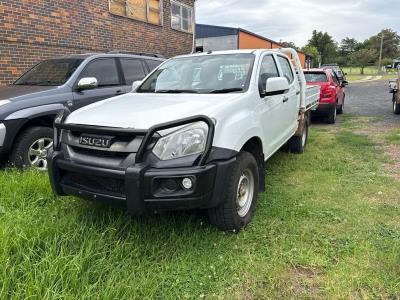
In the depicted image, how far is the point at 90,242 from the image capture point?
2957mm

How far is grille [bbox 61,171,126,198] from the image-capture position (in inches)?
116

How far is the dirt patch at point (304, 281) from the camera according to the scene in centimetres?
269

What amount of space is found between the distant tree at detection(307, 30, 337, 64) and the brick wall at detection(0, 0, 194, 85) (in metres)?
66.5

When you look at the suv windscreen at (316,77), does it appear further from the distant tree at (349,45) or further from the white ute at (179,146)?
the distant tree at (349,45)

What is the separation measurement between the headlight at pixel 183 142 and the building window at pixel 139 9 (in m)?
9.12

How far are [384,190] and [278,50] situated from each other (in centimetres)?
244

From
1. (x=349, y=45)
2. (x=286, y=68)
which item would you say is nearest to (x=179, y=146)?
(x=286, y=68)

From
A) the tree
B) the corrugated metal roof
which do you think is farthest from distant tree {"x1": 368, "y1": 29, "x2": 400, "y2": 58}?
the corrugated metal roof

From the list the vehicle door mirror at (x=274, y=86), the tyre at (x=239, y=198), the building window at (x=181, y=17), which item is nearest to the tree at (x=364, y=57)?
the building window at (x=181, y=17)

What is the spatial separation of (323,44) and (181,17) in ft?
212

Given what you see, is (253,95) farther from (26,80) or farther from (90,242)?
(26,80)

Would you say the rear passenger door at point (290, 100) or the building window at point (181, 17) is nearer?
the rear passenger door at point (290, 100)

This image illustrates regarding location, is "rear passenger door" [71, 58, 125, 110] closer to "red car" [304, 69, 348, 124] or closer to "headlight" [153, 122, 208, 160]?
"headlight" [153, 122, 208, 160]

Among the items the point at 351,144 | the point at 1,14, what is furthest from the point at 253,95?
the point at 1,14
